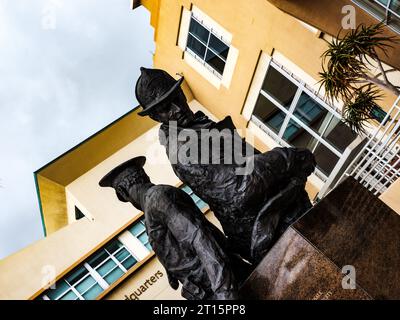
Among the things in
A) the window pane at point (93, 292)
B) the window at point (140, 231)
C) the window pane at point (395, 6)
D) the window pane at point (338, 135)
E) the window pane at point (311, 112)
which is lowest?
the window pane at point (395, 6)

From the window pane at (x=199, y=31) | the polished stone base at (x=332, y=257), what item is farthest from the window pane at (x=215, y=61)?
the polished stone base at (x=332, y=257)

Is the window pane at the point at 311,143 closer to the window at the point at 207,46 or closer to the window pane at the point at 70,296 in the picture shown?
the window at the point at 207,46

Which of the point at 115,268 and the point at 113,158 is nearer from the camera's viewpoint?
the point at 115,268

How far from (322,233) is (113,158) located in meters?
9.80

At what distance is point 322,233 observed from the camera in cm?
637

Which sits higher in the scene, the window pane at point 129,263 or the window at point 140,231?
the window at point 140,231

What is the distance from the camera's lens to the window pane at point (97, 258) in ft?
46.6

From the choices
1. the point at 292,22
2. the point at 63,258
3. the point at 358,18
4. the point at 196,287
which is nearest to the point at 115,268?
the point at 63,258

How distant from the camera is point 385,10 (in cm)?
961

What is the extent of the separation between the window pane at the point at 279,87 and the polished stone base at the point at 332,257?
7.35 meters

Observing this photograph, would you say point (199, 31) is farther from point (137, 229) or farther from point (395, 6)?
point (395, 6)
